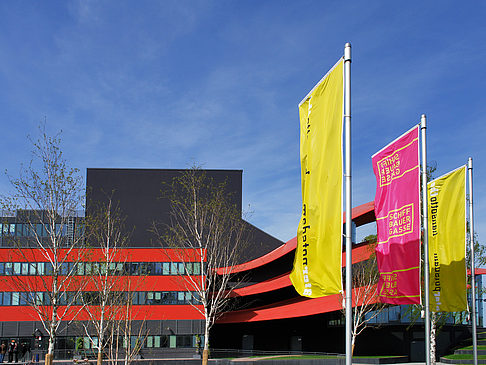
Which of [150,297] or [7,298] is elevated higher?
[150,297]

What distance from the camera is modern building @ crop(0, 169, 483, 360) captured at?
45312mm

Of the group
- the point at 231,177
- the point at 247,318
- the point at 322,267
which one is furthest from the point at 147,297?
the point at 322,267

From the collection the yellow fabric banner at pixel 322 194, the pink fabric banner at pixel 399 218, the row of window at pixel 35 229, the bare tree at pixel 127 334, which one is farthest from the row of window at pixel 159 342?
the yellow fabric banner at pixel 322 194

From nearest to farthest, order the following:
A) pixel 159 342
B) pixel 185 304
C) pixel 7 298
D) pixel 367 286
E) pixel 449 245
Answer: pixel 449 245, pixel 367 286, pixel 7 298, pixel 159 342, pixel 185 304

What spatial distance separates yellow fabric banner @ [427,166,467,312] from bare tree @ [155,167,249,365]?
1560 cm

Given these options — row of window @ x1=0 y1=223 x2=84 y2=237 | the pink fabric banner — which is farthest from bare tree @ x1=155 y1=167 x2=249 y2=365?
the pink fabric banner

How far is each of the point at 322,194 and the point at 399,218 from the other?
16.9ft

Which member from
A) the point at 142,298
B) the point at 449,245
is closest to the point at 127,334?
the point at 449,245

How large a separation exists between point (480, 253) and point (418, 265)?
21688 millimetres

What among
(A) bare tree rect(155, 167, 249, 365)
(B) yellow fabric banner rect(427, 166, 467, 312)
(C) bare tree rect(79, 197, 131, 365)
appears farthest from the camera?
(A) bare tree rect(155, 167, 249, 365)

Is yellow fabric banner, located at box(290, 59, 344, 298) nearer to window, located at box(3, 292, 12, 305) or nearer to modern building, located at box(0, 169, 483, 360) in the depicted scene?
modern building, located at box(0, 169, 483, 360)

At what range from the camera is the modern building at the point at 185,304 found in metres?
45.3

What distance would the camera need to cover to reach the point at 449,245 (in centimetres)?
1777

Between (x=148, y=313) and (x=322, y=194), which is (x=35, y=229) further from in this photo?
(x=148, y=313)
